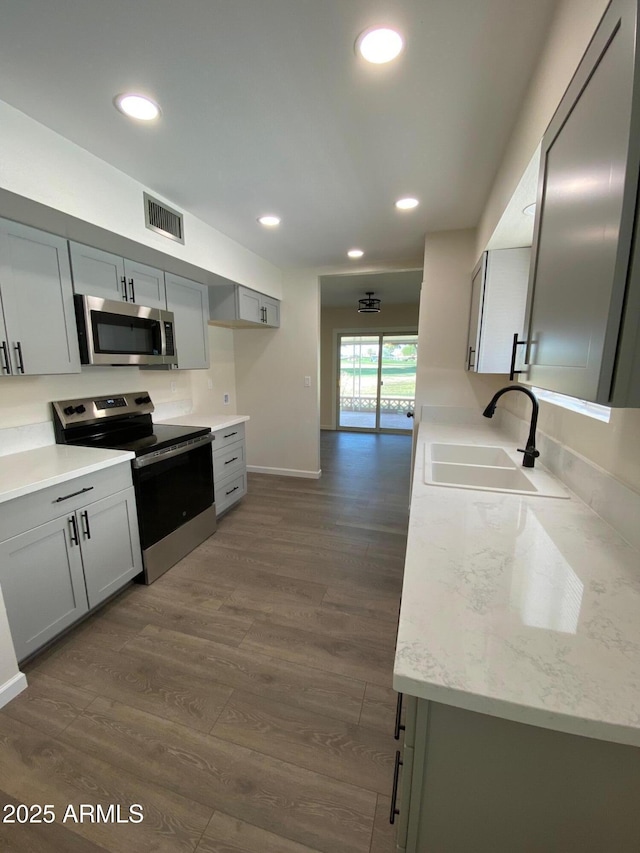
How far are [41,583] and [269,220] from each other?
108 inches

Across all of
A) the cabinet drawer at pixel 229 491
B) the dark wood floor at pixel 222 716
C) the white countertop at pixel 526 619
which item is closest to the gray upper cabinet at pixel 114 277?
the cabinet drawer at pixel 229 491

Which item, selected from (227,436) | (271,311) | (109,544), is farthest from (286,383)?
(109,544)

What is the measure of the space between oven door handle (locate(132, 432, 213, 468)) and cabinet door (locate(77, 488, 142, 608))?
185 mm

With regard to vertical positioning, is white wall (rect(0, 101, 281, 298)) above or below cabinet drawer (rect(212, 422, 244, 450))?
above

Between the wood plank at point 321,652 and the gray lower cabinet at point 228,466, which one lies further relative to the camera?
the gray lower cabinet at point 228,466

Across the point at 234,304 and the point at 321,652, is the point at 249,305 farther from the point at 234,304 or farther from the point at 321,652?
the point at 321,652

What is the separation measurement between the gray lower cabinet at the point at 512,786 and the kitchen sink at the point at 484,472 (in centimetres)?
93

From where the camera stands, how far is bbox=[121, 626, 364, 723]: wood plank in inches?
59.6

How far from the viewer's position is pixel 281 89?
1.42 m

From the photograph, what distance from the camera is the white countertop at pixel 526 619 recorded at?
21.1 inches

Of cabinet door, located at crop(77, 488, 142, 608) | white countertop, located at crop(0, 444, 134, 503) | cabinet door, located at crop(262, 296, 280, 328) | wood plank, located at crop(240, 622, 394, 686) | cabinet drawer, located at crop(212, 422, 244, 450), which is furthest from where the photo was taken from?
cabinet door, located at crop(262, 296, 280, 328)

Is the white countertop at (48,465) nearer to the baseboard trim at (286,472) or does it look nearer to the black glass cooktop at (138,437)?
the black glass cooktop at (138,437)

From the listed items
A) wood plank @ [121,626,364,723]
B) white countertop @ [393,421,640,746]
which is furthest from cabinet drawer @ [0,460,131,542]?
white countertop @ [393,421,640,746]

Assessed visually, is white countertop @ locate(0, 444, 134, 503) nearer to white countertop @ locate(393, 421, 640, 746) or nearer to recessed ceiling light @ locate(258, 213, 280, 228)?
white countertop @ locate(393, 421, 640, 746)
